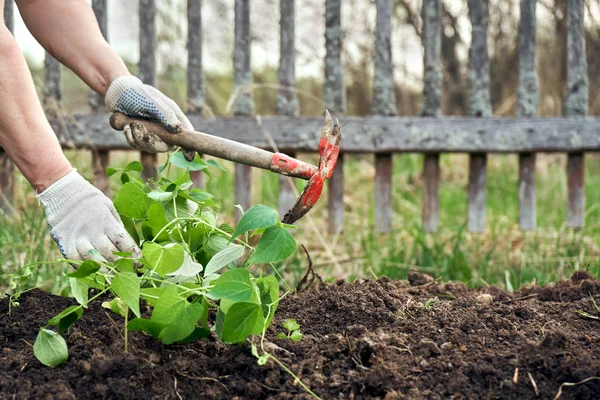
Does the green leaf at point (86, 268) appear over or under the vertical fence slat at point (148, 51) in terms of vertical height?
under

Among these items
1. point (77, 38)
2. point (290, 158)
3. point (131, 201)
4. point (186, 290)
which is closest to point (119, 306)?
point (186, 290)

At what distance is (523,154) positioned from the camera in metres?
3.25

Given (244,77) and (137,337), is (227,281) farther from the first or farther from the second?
(244,77)

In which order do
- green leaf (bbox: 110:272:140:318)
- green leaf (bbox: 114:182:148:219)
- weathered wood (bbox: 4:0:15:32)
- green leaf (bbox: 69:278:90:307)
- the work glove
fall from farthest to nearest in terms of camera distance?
weathered wood (bbox: 4:0:15:32), the work glove, green leaf (bbox: 114:182:148:219), green leaf (bbox: 69:278:90:307), green leaf (bbox: 110:272:140:318)

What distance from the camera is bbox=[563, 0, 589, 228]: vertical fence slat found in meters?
3.20

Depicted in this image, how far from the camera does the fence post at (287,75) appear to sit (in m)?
3.13

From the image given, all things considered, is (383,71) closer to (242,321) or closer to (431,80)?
(431,80)

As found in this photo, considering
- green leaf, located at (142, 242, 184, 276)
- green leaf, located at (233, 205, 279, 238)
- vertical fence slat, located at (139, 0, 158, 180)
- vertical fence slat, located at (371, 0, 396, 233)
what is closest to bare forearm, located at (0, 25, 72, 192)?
green leaf, located at (142, 242, 184, 276)

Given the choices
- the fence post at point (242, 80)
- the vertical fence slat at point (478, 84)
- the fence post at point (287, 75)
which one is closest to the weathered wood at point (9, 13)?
the fence post at point (242, 80)

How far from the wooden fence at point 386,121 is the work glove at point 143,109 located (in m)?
1.12

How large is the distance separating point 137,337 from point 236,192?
1.84m

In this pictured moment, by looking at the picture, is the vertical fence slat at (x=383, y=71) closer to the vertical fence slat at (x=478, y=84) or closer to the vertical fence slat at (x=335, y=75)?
the vertical fence slat at (x=335, y=75)

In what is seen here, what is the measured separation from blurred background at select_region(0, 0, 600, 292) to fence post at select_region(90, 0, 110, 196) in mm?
130

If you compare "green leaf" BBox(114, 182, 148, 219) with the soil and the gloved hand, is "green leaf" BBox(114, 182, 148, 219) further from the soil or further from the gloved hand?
the soil
